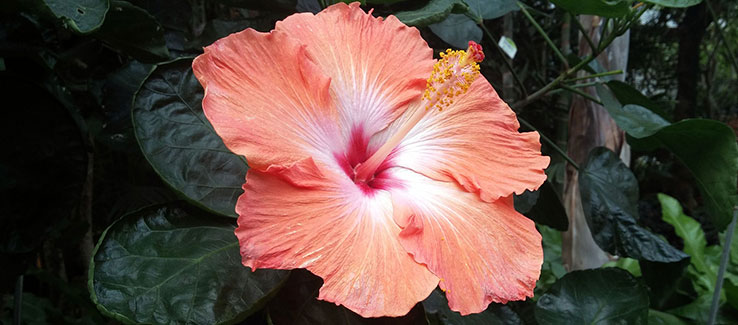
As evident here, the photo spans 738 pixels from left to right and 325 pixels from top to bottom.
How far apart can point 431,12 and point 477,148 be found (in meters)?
0.20

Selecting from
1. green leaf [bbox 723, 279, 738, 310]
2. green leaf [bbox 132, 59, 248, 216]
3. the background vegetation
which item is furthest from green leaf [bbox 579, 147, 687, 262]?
green leaf [bbox 132, 59, 248, 216]

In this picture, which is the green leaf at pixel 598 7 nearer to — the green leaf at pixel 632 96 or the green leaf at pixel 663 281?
the green leaf at pixel 632 96

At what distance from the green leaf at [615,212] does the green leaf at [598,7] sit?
1.15 feet

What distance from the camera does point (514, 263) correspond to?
1.63 feet

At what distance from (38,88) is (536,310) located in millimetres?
797

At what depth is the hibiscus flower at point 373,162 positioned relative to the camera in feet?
1.39

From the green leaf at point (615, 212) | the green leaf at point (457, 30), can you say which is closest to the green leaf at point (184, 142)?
the green leaf at point (457, 30)

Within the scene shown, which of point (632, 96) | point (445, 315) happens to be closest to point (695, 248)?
point (632, 96)

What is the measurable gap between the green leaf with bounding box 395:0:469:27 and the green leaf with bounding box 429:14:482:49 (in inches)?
6.3

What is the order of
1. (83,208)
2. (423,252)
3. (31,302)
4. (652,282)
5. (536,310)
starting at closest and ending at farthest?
1. (423,252)
2. (536,310)
3. (83,208)
4. (652,282)
5. (31,302)

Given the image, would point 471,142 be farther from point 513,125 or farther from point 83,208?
point 83,208

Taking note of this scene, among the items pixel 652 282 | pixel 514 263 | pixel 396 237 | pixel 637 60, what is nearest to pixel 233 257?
pixel 396 237

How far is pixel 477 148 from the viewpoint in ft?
1.93

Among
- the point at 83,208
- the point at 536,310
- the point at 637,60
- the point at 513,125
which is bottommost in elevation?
the point at 637,60
